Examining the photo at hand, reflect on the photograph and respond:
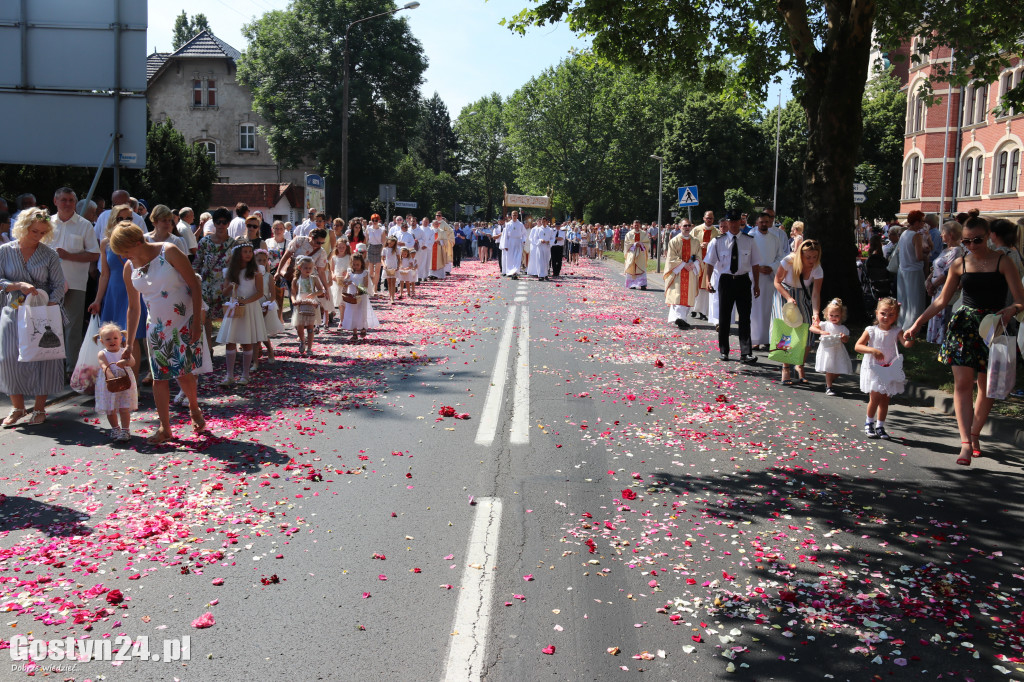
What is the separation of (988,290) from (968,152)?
5265cm

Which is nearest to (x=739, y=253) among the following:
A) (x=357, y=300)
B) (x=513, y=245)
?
(x=357, y=300)

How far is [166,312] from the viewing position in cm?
757

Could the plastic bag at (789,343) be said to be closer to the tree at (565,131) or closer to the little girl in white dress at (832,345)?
the little girl in white dress at (832,345)

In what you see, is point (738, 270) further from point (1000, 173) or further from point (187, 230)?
point (1000, 173)

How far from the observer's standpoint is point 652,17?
54.9 feet

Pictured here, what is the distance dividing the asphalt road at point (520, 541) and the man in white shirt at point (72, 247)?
6.73ft

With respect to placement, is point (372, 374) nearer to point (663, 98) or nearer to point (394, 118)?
point (394, 118)

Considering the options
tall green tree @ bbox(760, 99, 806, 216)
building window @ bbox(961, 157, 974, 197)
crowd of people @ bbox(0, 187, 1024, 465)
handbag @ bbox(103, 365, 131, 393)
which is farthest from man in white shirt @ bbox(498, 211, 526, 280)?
tall green tree @ bbox(760, 99, 806, 216)

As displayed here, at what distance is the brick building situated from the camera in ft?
158

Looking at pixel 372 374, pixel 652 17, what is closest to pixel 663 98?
pixel 652 17

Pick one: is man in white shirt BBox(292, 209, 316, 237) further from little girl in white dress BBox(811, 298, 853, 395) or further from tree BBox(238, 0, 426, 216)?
tree BBox(238, 0, 426, 216)

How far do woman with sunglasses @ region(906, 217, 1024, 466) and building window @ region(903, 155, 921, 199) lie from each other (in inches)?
2399

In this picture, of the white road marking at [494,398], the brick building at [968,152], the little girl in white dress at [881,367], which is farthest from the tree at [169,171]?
the brick building at [968,152]

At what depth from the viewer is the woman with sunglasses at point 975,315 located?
7.68 m
